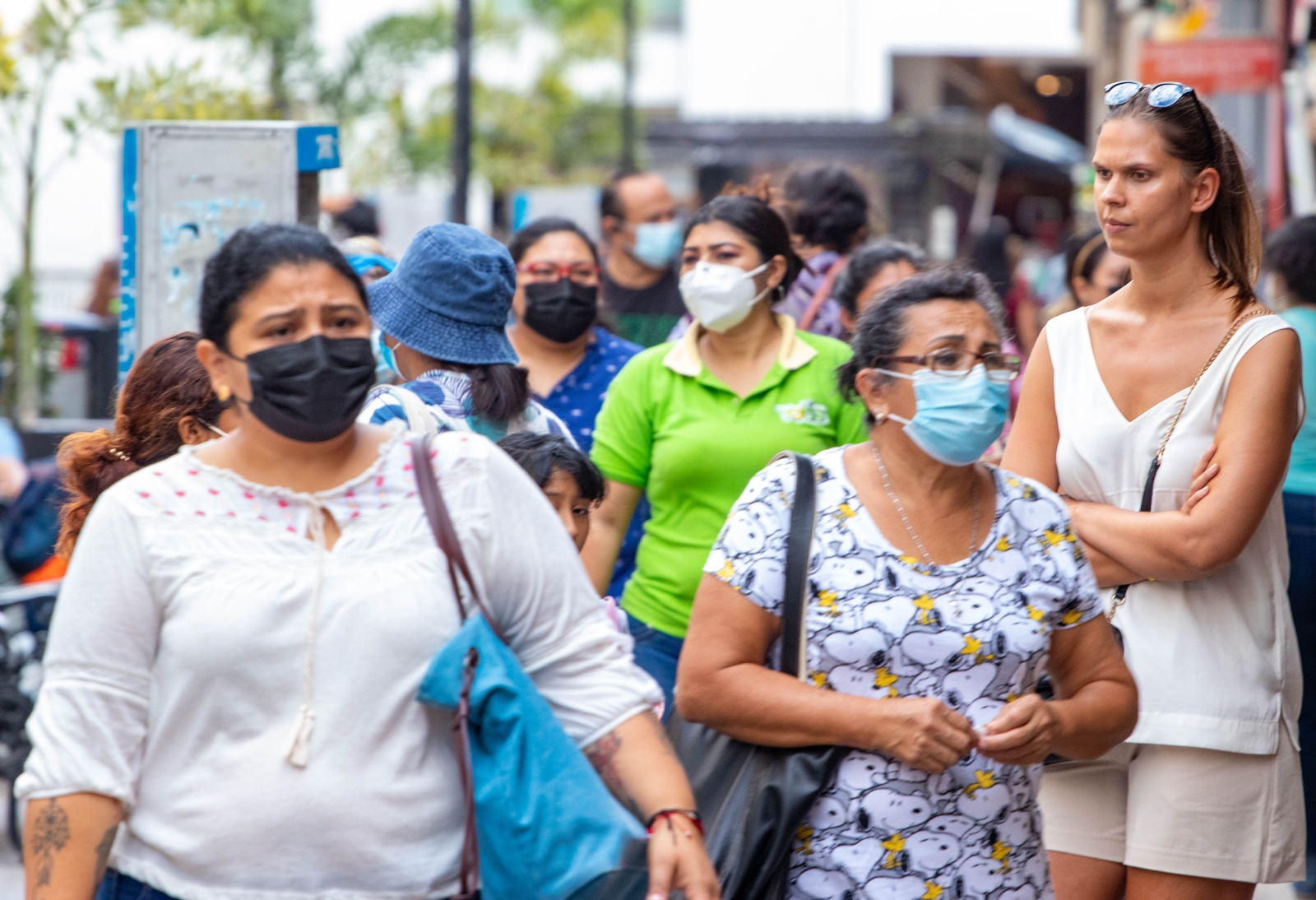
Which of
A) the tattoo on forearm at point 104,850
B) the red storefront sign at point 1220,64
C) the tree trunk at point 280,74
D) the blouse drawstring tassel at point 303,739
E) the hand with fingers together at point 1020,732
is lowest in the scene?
the tattoo on forearm at point 104,850

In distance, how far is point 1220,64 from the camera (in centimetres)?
1127

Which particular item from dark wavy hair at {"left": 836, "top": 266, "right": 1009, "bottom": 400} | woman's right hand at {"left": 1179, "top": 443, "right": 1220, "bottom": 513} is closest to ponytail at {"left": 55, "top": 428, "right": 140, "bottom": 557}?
dark wavy hair at {"left": 836, "top": 266, "right": 1009, "bottom": 400}

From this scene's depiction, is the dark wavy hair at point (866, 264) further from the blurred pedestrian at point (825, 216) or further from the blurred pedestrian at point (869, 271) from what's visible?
the blurred pedestrian at point (825, 216)

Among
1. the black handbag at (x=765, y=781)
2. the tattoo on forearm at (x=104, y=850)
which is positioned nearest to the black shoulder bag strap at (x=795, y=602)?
the black handbag at (x=765, y=781)

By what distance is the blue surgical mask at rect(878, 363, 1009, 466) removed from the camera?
3039 mm

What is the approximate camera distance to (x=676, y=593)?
493cm

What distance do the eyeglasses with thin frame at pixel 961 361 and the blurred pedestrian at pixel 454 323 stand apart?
1.11m

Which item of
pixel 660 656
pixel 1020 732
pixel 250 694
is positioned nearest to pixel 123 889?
pixel 250 694

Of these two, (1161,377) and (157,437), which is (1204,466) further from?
(157,437)

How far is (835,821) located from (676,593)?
2.01 m

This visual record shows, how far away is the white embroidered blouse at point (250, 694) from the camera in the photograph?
7.89 ft

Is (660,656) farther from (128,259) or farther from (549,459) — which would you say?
(128,259)

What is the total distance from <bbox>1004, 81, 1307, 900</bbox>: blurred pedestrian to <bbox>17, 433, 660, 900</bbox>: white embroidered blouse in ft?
5.46

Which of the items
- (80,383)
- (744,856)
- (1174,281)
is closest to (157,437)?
(744,856)
